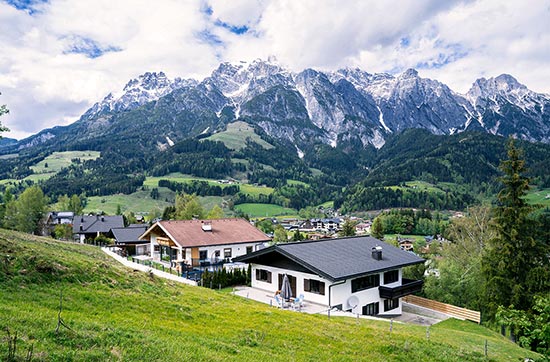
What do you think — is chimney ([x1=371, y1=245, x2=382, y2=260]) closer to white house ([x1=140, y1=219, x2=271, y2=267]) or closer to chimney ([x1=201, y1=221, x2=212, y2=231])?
white house ([x1=140, y1=219, x2=271, y2=267])

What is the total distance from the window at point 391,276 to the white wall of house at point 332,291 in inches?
11.5

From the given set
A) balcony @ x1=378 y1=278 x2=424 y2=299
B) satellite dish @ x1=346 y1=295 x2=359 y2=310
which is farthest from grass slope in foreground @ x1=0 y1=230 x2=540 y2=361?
balcony @ x1=378 y1=278 x2=424 y2=299

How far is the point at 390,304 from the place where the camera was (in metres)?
33.0

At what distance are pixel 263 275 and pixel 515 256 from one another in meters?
19.4

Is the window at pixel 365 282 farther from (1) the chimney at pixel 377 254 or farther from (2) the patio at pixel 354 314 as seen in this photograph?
(2) the patio at pixel 354 314

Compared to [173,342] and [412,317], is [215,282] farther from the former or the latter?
[173,342]

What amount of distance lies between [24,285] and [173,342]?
21.1 feet

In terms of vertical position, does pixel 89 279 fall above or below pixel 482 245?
above

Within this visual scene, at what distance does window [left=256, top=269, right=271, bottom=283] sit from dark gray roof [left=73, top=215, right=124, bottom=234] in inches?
2211

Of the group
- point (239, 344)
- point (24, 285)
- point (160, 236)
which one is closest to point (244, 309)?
point (239, 344)

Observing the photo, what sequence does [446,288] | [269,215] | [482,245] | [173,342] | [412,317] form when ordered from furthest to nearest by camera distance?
1. [269,215]
2. [482,245]
3. [446,288]
4. [412,317]
5. [173,342]

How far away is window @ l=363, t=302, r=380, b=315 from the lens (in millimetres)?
30812

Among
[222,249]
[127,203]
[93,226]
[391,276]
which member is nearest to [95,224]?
[93,226]

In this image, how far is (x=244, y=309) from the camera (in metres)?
18.7
